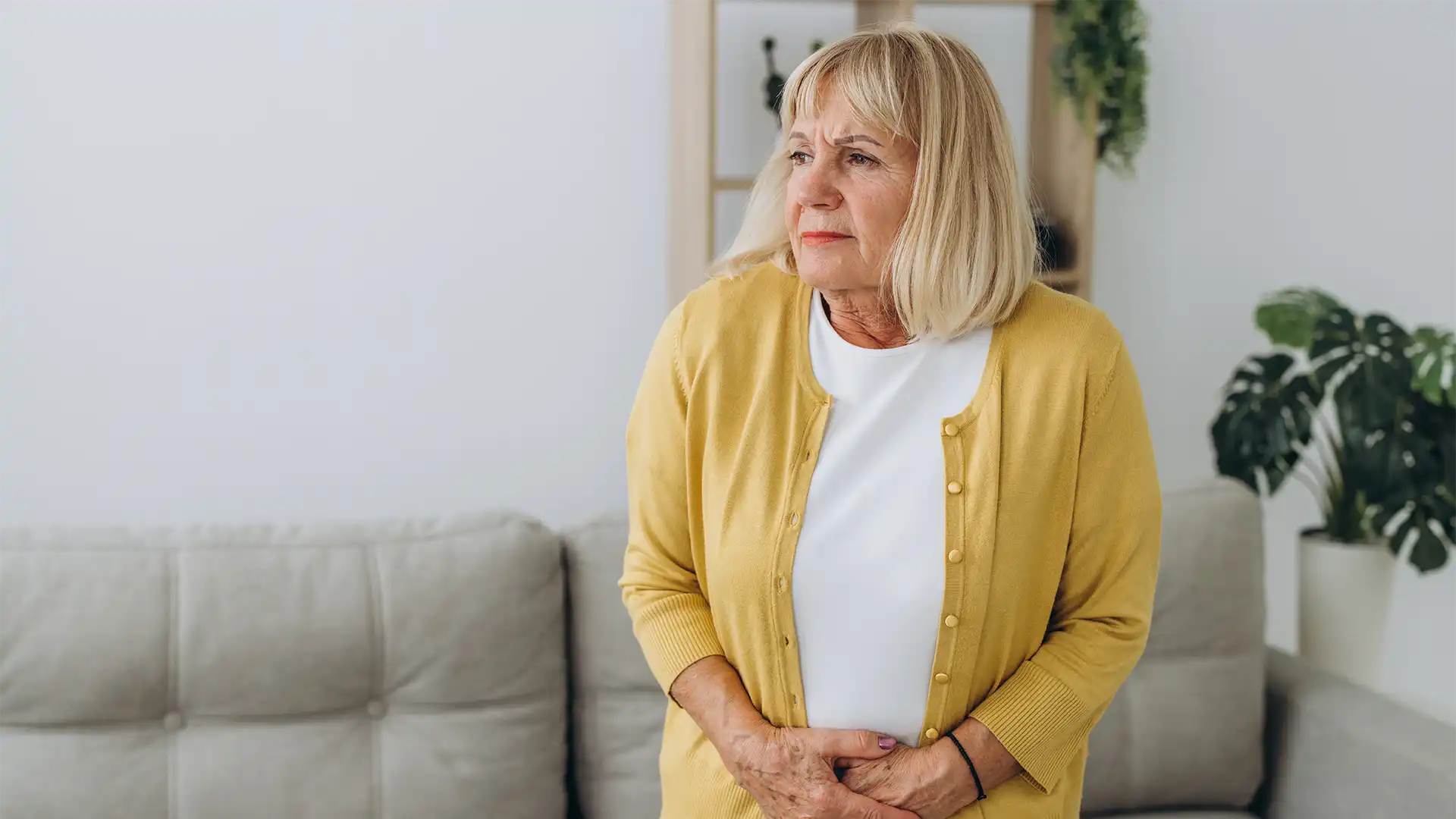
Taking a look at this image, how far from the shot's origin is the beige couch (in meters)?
1.68

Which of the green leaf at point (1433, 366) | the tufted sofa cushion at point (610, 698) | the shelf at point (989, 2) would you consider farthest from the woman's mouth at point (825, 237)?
the green leaf at point (1433, 366)

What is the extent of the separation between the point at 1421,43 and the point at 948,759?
2.26m

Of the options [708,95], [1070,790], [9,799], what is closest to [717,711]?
[1070,790]

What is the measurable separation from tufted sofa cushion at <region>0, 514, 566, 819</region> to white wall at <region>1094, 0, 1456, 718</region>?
1.55m

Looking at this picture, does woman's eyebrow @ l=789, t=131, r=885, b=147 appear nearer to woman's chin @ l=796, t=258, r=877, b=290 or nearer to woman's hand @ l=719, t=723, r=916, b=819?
woman's chin @ l=796, t=258, r=877, b=290

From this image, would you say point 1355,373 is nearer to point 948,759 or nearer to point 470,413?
point 948,759

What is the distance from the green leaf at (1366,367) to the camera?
86.2 inches

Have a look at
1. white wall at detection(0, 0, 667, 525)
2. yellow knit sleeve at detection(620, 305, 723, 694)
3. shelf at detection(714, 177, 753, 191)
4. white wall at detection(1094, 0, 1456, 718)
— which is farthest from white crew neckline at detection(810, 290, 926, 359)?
white wall at detection(1094, 0, 1456, 718)

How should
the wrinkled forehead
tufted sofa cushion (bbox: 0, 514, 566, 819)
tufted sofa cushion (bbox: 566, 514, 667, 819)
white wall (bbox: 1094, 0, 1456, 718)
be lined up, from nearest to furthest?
1. the wrinkled forehead
2. tufted sofa cushion (bbox: 0, 514, 566, 819)
3. tufted sofa cushion (bbox: 566, 514, 667, 819)
4. white wall (bbox: 1094, 0, 1456, 718)

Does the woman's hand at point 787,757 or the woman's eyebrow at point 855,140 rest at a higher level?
the woman's eyebrow at point 855,140

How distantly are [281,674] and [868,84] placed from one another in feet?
3.65

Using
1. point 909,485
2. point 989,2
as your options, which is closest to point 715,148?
point 989,2

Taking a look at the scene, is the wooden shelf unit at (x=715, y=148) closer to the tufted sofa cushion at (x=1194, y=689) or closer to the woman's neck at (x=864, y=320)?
the tufted sofa cushion at (x=1194, y=689)

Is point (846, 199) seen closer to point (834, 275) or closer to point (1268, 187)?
point (834, 275)
